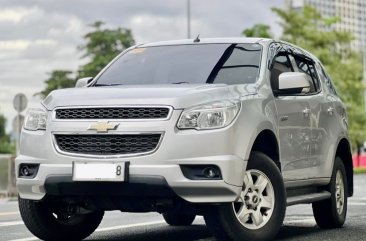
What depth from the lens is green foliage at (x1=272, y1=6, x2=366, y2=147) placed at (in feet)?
171

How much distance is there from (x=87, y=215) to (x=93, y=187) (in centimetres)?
139

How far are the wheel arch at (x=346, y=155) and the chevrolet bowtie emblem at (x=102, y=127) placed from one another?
132 inches

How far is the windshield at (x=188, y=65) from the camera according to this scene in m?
7.55

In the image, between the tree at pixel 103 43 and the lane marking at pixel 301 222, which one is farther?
the tree at pixel 103 43

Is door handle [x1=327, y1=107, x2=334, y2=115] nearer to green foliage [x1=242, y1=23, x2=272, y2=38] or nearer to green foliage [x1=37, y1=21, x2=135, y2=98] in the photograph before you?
green foliage [x1=242, y1=23, x2=272, y2=38]

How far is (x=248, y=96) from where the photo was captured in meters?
6.98

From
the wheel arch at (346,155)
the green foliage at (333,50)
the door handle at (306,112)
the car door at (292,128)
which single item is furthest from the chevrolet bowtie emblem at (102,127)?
the green foliage at (333,50)

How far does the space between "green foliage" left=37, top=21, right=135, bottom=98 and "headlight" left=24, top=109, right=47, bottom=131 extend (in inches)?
3069

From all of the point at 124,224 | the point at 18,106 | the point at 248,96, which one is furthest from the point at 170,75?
the point at 18,106

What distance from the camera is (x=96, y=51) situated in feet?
290

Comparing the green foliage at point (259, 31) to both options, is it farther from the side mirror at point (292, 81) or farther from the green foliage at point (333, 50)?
the side mirror at point (292, 81)

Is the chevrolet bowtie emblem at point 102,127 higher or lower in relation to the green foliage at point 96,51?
higher

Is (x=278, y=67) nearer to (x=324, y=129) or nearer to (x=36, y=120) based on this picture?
(x=324, y=129)

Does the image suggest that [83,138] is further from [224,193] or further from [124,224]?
[124,224]
